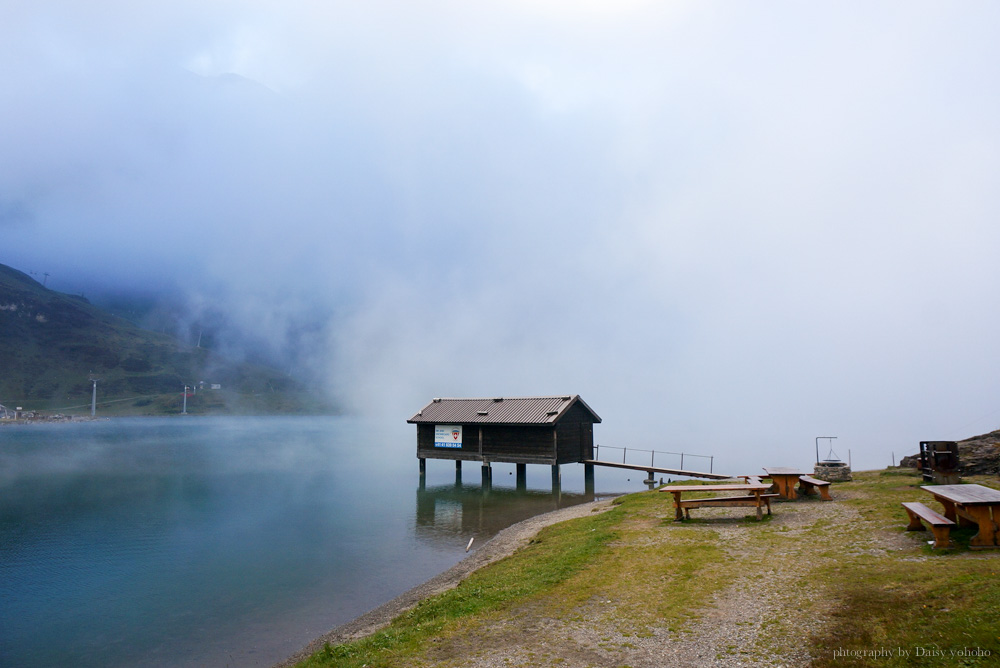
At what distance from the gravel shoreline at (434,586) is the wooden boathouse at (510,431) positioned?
34.0 feet

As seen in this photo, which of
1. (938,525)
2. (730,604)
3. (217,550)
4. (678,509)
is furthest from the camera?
(217,550)

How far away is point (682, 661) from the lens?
7934 mm

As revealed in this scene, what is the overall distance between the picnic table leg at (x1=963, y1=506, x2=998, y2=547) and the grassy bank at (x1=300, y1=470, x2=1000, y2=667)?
35cm

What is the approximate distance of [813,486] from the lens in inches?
755

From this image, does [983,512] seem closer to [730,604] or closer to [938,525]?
[938,525]

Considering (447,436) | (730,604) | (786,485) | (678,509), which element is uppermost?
(786,485)

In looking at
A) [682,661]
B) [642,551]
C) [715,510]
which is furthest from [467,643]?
[715,510]

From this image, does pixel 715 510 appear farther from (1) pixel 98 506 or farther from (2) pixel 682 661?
(1) pixel 98 506

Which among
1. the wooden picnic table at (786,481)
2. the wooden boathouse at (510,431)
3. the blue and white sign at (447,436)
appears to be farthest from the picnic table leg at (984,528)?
the blue and white sign at (447,436)

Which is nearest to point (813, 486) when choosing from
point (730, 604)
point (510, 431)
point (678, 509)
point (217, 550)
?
point (678, 509)

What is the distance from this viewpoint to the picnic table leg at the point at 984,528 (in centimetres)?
1030

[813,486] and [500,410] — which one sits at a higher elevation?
[500,410]

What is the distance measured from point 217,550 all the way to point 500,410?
67.4 feet

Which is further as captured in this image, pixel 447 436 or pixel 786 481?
pixel 447 436
